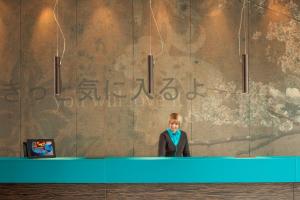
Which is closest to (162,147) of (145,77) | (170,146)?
(170,146)

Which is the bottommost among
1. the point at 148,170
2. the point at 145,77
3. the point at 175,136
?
the point at 148,170

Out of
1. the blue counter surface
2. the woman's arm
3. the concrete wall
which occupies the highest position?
the concrete wall

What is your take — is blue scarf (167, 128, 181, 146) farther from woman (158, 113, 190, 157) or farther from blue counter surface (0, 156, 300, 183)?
blue counter surface (0, 156, 300, 183)

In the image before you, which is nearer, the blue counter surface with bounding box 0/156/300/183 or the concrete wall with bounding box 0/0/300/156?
the blue counter surface with bounding box 0/156/300/183

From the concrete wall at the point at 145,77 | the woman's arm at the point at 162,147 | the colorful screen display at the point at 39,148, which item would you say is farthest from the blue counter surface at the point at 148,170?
the concrete wall at the point at 145,77

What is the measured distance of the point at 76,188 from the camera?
5.60m

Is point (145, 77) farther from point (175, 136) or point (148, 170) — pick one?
point (148, 170)

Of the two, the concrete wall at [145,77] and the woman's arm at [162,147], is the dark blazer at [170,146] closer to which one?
the woman's arm at [162,147]

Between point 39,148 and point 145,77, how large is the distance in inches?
126

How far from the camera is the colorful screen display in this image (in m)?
5.86

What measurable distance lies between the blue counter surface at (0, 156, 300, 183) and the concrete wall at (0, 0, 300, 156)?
312 centimetres

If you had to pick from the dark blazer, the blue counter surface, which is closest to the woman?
the dark blazer

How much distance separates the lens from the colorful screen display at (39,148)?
586 cm

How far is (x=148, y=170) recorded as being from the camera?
5.55m
